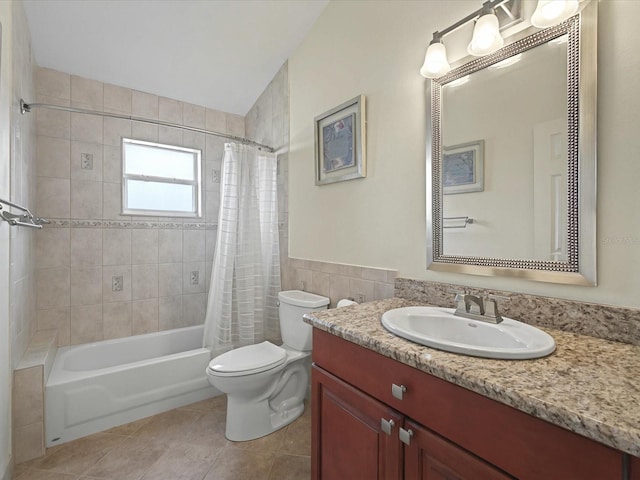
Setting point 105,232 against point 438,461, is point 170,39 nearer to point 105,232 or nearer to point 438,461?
point 105,232

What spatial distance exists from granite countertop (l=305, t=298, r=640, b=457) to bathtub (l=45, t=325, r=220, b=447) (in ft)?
5.59

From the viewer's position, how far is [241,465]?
1607 mm

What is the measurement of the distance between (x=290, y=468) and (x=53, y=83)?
122 inches

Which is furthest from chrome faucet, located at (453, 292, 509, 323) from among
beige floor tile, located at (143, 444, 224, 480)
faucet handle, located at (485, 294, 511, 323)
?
beige floor tile, located at (143, 444, 224, 480)

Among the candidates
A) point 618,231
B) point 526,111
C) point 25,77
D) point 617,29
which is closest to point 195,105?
point 25,77

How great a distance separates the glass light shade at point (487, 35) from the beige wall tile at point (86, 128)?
2.71m

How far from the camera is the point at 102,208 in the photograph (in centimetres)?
245

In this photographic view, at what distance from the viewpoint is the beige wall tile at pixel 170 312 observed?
271cm

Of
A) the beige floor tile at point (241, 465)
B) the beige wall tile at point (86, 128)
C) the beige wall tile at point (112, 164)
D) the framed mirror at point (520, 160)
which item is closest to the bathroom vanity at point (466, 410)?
the framed mirror at point (520, 160)

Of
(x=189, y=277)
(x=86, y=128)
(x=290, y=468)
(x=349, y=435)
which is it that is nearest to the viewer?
(x=349, y=435)

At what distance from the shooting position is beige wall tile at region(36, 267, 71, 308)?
2.23 metres

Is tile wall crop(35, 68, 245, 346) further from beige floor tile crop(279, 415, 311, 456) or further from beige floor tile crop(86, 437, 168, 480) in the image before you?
beige floor tile crop(279, 415, 311, 456)

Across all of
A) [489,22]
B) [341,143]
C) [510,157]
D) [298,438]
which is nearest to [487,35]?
[489,22]

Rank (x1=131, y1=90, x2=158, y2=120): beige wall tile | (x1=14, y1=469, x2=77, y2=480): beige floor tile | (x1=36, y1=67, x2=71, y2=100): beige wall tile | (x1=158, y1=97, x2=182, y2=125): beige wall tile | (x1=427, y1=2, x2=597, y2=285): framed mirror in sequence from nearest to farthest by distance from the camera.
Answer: (x1=427, y1=2, x2=597, y2=285): framed mirror < (x1=14, y1=469, x2=77, y2=480): beige floor tile < (x1=36, y1=67, x2=71, y2=100): beige wall tile < (x1=131, y1=90, x2=158, y2=120): beige wall tile < (x1=158, y1=97, x2=182, y2=125): beige wall tile
